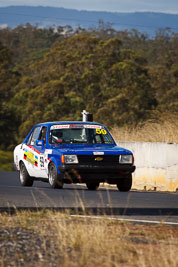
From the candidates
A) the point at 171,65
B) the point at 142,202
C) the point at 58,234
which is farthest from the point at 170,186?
the point at 171,65

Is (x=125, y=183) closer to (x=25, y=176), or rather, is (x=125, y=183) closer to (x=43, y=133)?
(x=43, y=133)

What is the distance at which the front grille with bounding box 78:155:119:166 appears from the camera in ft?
48.3

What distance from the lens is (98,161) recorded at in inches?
583

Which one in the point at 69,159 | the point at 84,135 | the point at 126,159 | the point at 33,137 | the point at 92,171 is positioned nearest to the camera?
the point at 69,159

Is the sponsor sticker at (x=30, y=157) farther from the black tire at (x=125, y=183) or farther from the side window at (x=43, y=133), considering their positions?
the black tire at (x=125, y=183)

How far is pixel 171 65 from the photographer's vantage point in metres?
72.8

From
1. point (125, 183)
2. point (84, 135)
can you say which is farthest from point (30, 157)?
point (125, 183)

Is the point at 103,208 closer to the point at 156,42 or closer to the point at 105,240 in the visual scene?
the point at 105,240

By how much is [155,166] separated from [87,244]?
1093cm

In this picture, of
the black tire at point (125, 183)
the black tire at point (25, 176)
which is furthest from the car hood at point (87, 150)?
the black tire at point (25, 176)

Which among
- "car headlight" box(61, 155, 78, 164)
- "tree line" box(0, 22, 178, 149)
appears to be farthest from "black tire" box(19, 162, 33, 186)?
"tree line" box(0, 22, 178, 149)

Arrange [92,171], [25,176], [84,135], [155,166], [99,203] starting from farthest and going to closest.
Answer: [155,166] < [25,176] < [84,135] < [92,171] < [99,203]

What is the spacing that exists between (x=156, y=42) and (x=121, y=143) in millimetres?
107944

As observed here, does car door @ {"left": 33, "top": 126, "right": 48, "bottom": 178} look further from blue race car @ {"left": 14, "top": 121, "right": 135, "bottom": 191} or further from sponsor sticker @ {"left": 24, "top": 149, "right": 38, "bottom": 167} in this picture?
sponsor sticker @ {"left": 24, "top": 149, "right": 38, "bottom": 167}
